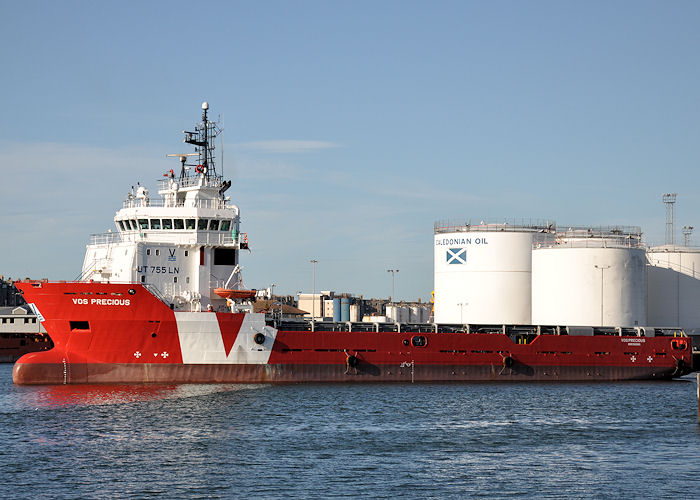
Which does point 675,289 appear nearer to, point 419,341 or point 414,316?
point 414,316

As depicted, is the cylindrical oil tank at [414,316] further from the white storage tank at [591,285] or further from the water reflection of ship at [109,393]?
the water reflection of ship at [109,393]

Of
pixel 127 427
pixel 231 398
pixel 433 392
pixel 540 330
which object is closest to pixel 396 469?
pixel 127 427

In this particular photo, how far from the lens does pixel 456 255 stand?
61.2 metres

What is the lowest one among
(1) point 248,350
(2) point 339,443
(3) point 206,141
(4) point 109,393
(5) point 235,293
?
(2) point 339,443

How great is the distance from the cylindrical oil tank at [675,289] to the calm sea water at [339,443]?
2030 centimetres

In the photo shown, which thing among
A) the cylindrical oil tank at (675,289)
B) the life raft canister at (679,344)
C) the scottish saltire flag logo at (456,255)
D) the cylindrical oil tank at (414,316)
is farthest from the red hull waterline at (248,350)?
the cylindrical oil tank at (414,316)

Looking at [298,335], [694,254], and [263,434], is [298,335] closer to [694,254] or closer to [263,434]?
[263,434]

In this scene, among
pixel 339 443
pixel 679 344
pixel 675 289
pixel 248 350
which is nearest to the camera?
pixel 339 443

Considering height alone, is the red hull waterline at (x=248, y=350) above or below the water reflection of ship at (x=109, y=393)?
above

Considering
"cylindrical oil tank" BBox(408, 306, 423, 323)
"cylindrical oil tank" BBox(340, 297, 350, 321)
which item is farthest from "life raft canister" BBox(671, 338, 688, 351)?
"cylindrical oil tank" BBox(340, 297, 350, 321)

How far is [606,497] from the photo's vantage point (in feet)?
78.6

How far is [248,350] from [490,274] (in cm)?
2165

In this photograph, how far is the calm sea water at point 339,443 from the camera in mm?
→ 24797

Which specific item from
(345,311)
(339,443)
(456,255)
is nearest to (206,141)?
(456,255)
